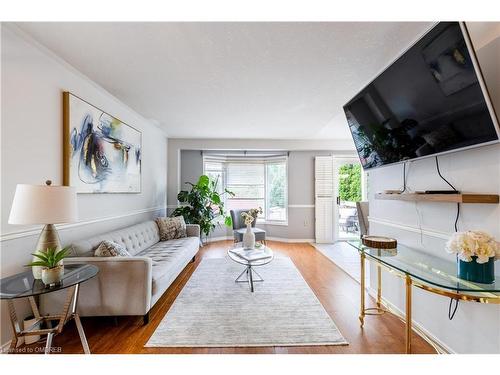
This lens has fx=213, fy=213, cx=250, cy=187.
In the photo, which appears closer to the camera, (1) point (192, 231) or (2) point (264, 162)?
(1) point (192, 231)

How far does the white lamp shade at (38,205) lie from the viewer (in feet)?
4.49

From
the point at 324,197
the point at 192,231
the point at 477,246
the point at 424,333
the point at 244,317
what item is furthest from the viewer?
the point at 324,197

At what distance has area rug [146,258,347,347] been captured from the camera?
1785 mm

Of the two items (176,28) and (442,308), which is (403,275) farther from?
(176,28)

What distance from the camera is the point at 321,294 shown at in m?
2.59

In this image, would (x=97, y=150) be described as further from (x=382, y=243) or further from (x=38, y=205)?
(x=382, y=243)

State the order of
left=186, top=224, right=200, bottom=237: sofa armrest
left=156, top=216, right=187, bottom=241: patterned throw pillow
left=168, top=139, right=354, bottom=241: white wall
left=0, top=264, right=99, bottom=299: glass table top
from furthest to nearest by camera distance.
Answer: left=168, top=139, right=354, bottom=241: white wall < left=186, top=224, right=200, bottom=237: sofa armrest < left=156, top=216, right=187, bottom=241: patterned throw pillow < left=0, top=264, right=99, bottom=299: glass table top

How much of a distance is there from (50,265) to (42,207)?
0.39m

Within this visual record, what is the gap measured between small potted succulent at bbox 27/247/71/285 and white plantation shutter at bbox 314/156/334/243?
187 inches

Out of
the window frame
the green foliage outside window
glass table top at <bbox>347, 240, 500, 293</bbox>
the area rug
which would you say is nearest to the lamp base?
the area rug

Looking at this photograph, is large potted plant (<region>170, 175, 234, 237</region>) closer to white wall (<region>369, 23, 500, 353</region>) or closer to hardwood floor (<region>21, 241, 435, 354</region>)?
hardwood floor (<region>21, 241, 435, 354</region>)

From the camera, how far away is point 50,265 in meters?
1.42

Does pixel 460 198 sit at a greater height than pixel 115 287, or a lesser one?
greater

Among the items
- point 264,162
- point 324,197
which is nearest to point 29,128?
point 264,162
